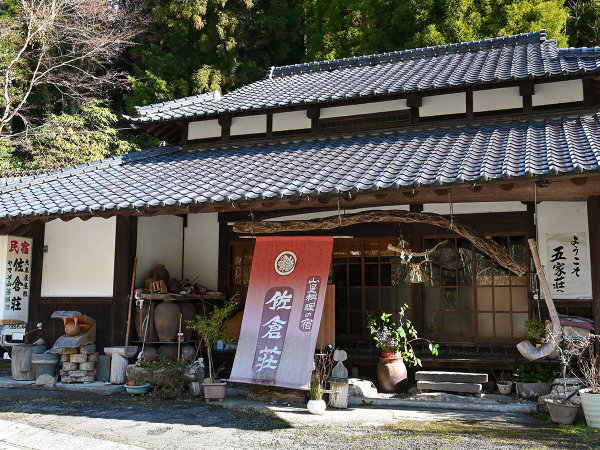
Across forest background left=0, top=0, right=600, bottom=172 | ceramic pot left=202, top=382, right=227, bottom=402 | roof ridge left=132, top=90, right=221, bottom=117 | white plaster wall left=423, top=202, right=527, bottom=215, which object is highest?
forest background left=0, top=0, right=600, bottom=172

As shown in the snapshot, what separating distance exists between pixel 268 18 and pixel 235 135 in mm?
11370

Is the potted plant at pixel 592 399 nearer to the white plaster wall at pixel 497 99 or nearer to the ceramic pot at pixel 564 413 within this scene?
the ceramic pot at pixel 564 413

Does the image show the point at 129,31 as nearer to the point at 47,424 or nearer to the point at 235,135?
the point at 235,135

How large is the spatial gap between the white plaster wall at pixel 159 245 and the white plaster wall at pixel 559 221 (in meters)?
6.67

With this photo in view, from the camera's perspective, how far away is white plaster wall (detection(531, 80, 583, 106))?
8703 millimetres

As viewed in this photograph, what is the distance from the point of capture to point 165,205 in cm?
756

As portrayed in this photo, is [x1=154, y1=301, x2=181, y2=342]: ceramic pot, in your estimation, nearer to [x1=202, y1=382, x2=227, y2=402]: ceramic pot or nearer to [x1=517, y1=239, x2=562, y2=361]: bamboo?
[x1=202, y1=382, x2=227, y2=402]: ceramic pot

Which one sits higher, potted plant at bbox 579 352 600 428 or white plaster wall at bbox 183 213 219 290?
white plaster wall at bbox 183 213 219 290

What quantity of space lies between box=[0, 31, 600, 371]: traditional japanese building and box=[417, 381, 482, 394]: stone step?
641 mm

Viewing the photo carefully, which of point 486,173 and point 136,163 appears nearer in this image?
point 486,173

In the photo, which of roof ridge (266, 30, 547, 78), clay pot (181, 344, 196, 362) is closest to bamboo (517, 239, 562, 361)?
clay pot (181, 344, 196, 362)

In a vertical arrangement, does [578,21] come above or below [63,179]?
above

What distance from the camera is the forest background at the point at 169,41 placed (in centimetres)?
1753

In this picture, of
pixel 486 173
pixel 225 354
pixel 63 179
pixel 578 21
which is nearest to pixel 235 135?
pixel 63 179
